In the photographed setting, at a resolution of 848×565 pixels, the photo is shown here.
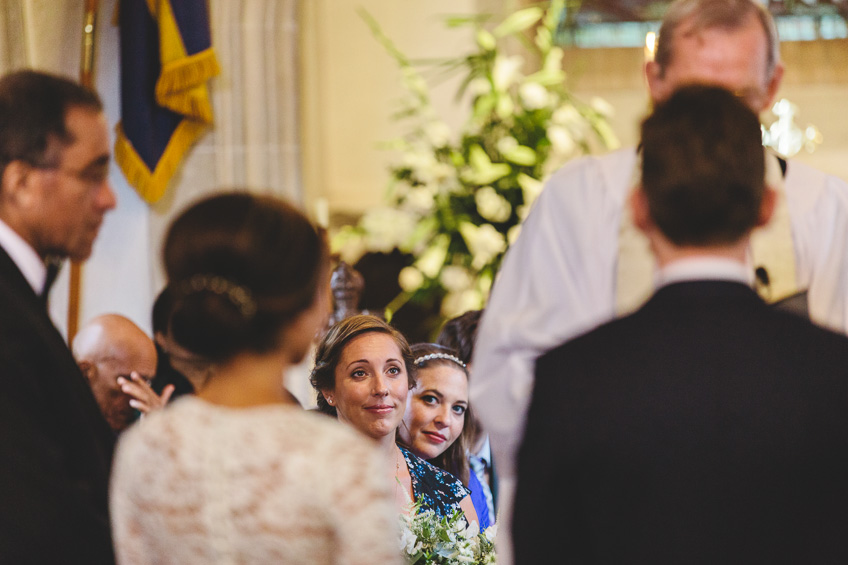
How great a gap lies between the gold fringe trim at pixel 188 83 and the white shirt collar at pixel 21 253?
3488 millimetres

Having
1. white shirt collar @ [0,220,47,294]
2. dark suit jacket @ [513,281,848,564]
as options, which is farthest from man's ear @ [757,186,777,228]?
white shirt collar @ [0,220,47,294]

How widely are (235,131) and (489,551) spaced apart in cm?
355

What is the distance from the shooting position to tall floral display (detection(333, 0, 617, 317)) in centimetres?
565

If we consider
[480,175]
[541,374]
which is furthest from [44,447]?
[480,175]

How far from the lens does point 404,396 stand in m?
3.53

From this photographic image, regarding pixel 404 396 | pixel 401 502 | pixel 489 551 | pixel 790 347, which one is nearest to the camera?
pixel 790 347

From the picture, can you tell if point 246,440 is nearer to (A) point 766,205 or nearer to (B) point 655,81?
(A) point 766,205

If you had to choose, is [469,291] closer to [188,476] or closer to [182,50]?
[182,50]

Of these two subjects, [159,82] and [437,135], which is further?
[437,135]

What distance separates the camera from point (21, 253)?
2133 mm

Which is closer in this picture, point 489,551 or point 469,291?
point 489,551

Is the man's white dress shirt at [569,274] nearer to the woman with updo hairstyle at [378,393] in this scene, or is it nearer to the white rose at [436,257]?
the woman with updo hairstyle at [378,393]

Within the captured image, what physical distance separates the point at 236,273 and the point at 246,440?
28cm

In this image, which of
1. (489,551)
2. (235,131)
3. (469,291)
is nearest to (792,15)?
(469,291)
